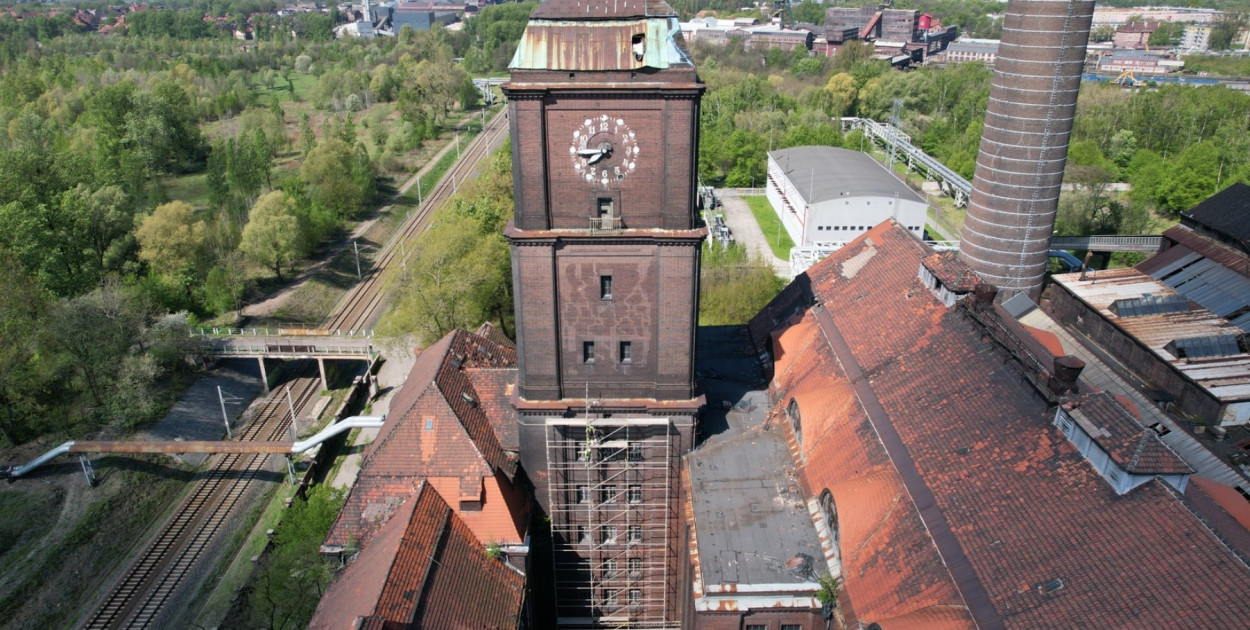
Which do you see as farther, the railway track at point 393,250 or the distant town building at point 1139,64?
the distant town building at point 1139,64

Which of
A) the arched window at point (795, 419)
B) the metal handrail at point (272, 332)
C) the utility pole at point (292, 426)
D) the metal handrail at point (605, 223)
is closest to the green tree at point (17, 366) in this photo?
the metal handrail at point (272, 332)

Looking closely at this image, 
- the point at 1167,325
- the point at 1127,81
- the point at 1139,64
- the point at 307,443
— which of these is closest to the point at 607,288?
the point at 307,443

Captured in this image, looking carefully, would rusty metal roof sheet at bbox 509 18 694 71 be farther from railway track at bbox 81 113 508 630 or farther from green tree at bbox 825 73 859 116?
green tree at bbox 825 73 859 116

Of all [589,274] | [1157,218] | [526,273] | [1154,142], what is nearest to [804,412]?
[589,274]

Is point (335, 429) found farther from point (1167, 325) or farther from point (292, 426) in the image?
point (1167, 325)

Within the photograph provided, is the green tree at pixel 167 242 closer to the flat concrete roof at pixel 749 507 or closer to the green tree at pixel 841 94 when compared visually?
the flat concrete roof at pixel 749 507
